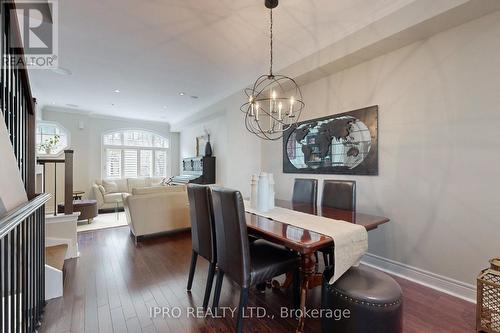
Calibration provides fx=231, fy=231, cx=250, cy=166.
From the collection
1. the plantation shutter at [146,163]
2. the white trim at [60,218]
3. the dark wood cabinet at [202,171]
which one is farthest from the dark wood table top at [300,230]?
the plantation shutter at [146,163]

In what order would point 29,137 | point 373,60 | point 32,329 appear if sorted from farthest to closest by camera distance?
point 373,60 → point 29,137 → point 32,329

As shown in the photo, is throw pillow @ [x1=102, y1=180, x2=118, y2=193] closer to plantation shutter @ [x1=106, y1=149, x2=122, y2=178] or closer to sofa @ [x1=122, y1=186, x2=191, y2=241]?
plantation shutter @ [x1=106, y1=149, x2=122, y2=178]

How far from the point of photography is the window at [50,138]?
6.05 m

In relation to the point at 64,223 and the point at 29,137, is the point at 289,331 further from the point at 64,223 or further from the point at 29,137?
the point at 64,223

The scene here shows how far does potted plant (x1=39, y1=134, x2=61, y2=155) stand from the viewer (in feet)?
19.8

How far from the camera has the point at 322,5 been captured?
2.33 meters

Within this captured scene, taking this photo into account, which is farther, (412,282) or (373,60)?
(373,60)

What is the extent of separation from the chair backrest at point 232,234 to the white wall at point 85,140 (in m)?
6.48

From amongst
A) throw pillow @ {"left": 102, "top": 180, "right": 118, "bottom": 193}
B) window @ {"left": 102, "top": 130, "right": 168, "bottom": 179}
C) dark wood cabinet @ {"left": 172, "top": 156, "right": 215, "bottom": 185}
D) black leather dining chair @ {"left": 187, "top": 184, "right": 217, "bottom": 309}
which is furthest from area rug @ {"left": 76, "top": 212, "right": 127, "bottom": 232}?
black leather dining chair @ {"left": 187, "top": 184, "right": 217, "bottom": 309}

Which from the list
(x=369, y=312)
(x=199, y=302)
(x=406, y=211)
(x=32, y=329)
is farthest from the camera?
(x=406, y=211)

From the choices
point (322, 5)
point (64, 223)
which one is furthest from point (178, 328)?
point (322, 5)

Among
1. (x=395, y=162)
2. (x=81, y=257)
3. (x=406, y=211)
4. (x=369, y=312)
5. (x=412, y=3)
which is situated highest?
(x=412, y=3)

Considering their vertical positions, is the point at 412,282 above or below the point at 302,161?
below

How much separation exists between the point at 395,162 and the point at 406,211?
55cm
